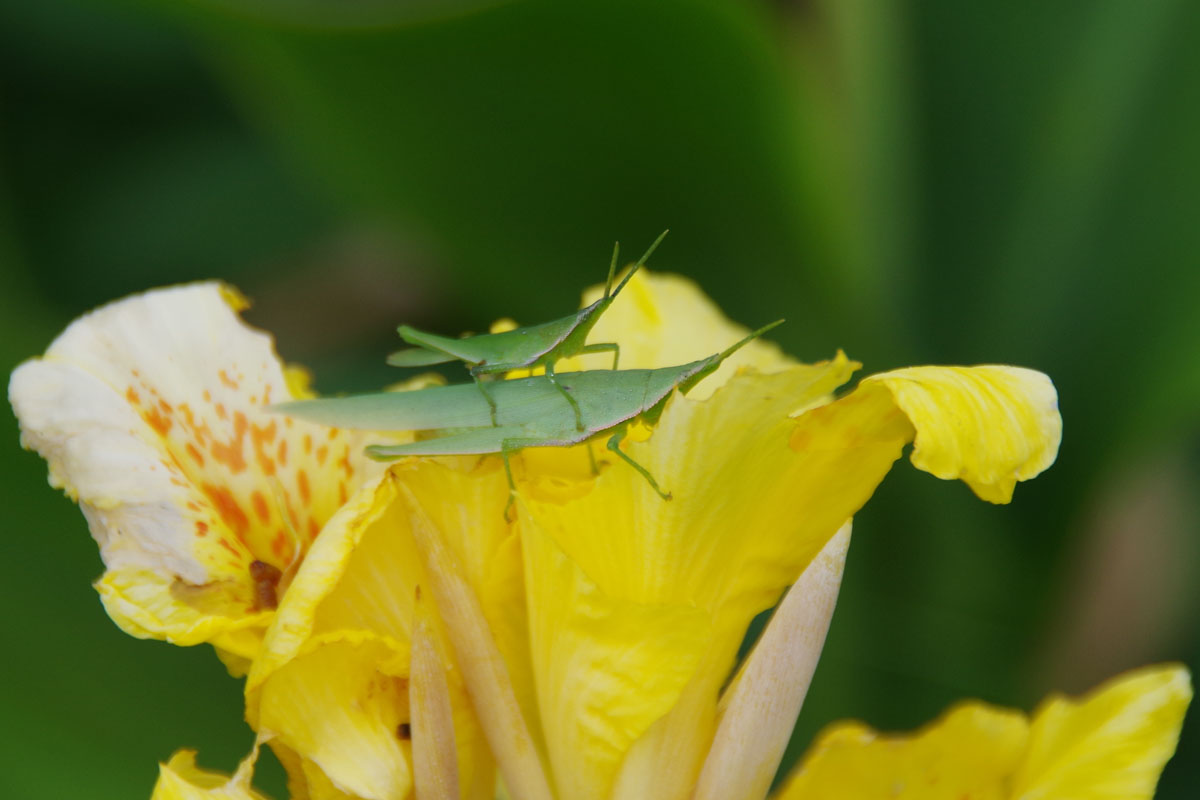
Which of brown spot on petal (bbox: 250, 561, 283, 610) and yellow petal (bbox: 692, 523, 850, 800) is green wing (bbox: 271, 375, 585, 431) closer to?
brown spot on petal (bbox: 250, 561, 283, 610)

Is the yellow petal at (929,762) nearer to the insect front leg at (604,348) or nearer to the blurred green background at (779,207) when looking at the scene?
the insect front leg at (604,348)

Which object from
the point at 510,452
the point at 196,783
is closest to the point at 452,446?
the point at 510,452

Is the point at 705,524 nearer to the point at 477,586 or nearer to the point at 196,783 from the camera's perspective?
the point at 477,586

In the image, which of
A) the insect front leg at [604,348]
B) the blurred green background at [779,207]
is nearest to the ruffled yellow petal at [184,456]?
the insect front leg at [604,348]

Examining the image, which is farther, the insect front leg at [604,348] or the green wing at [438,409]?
the insect front leg at [604,348]

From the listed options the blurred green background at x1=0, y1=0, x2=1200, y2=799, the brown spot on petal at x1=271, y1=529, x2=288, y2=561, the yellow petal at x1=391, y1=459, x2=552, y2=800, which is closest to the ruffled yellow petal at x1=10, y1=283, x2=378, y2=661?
the brown spot on petal at x1=271, y1=529, x2=288, y2=561
